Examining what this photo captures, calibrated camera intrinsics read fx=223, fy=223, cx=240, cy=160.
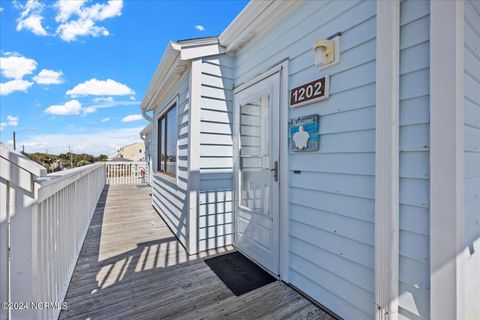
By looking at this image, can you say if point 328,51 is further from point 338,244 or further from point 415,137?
point 338,244

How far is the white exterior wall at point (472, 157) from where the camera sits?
1213 millimetres

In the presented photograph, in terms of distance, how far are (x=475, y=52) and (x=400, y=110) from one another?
0.56m

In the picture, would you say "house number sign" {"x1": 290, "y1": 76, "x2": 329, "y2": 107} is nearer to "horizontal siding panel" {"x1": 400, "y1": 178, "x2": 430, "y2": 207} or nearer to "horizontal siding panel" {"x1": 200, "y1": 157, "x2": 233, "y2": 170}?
"horizontal siding panel" {"x1": 400, "y1": 178, "x2": 430, "y2": 207}

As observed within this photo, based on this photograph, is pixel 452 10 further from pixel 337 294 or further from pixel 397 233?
pixel 337 294

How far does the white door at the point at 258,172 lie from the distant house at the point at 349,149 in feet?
0.07

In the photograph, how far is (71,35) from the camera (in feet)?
28.6

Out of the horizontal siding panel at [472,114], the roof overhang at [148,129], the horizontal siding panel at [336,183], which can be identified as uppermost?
the roof overhang at [148,129]

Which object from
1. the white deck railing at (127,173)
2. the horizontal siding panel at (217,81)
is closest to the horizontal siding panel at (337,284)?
the horizontal siding panel at (217,81)

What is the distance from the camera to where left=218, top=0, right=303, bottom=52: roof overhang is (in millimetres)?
2191

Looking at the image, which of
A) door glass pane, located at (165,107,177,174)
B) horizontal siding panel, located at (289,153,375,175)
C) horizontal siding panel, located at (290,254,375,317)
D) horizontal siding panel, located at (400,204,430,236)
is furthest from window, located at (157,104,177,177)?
horizontal siding panel, located at (400,204,430,236)

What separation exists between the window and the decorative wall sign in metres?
2.35

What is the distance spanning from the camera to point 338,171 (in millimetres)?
1691

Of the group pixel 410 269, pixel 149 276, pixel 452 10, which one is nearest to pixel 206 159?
pixel 149 276

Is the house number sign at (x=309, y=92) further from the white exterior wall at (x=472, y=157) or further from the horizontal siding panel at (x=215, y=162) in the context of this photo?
the horizontal siding panel at (x=215, y=162)
